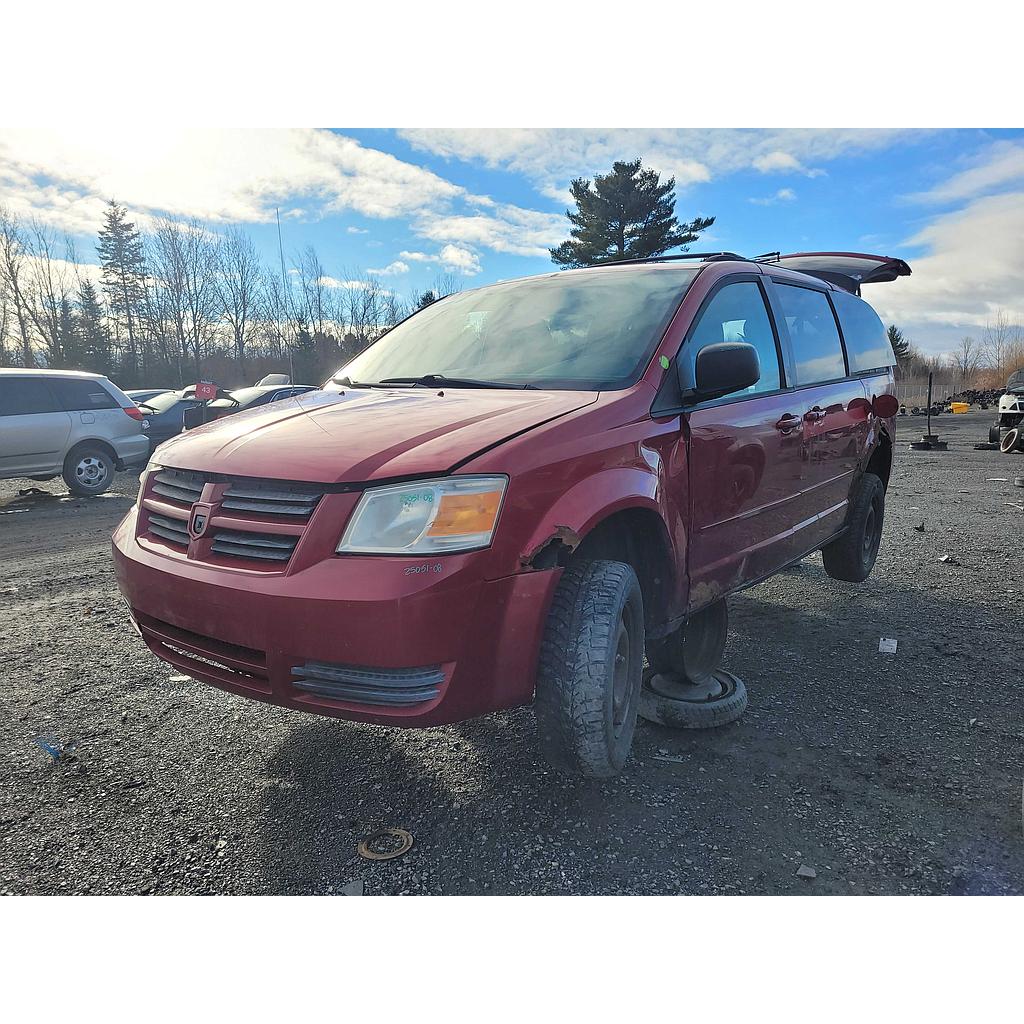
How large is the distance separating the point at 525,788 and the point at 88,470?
9.57 metres

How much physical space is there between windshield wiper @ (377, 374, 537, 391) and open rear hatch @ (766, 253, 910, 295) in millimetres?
3053

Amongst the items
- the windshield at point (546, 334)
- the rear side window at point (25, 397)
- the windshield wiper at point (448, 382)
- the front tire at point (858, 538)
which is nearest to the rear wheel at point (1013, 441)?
the front tire at point (858, 538)

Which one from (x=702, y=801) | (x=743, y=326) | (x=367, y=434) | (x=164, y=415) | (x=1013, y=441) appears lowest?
(x=1013, y=441)

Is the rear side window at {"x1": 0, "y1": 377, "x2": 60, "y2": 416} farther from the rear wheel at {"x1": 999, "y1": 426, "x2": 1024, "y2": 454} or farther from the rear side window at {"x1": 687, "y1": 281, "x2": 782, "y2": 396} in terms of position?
the rear wheel at {"x1": 999, "y1": 426, "x2": 1024, "y2": 454}

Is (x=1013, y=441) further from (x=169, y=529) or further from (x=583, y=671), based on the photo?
(x=169, y=529)

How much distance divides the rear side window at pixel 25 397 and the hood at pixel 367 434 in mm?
8520

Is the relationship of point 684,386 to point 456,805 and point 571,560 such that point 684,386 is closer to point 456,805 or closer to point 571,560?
point 571,560

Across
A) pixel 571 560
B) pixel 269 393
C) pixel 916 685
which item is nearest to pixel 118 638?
pixel 571 560

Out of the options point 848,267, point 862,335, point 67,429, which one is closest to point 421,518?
point 862,335

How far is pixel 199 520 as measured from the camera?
2.21 meters

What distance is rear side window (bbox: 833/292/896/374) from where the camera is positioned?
457cm

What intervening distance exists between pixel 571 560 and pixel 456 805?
91cm

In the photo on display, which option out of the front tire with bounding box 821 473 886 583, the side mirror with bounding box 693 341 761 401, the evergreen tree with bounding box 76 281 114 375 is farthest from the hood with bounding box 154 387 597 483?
the evergreen tree with bounding box 76 281 114 375

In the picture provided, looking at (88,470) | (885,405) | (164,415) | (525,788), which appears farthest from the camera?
(164,415)
